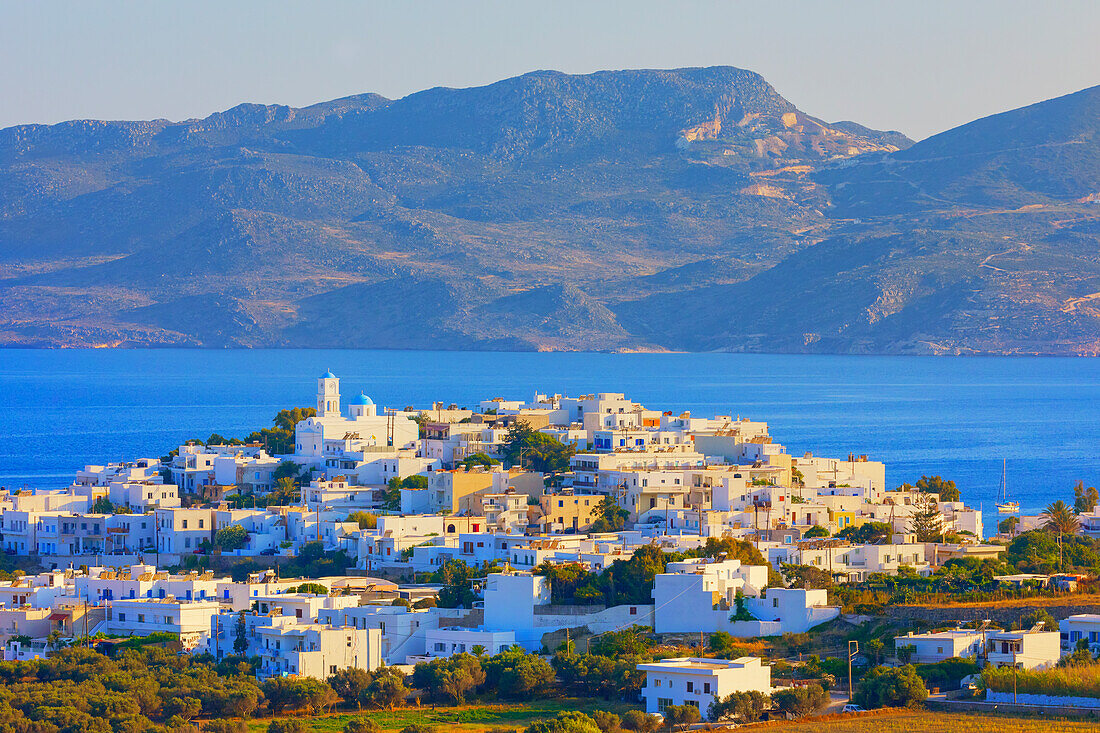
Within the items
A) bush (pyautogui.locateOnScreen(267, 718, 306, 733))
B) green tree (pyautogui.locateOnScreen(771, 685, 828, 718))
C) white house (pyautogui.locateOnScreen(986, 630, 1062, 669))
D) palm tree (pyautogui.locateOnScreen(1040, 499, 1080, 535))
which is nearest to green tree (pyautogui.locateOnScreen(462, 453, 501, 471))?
palm tree (pyautogui.locateOnScreen(1040, 499, 1080, 535))

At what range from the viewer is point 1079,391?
176 metres

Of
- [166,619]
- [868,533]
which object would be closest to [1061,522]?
[868,533]

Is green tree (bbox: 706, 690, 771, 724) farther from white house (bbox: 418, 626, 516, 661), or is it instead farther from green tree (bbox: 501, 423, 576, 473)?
green tree (bbox: 501, 423, 576, 473)

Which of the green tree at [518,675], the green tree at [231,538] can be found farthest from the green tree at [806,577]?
the green tree at [231,538]

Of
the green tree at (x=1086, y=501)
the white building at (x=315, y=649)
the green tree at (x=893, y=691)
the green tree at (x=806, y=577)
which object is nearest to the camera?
the green tree at (x=893, y=691)

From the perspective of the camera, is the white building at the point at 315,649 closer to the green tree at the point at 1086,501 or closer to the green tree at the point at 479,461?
the green tree at the point at 479,461

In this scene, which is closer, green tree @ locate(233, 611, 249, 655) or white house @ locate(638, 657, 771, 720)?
white house @ locate(638, 657, 771, 720)

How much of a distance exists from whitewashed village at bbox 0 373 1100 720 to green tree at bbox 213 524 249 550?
7cm

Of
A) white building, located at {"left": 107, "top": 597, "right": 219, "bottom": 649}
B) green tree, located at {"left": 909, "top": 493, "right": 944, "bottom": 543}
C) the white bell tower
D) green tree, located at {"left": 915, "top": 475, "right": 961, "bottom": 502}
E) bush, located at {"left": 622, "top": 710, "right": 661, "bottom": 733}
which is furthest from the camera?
the white bell tower

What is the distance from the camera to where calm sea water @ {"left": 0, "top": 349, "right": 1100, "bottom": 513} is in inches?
3568

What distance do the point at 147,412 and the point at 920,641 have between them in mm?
97040

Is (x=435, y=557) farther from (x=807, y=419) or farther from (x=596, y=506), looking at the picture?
(x=807, y=419)

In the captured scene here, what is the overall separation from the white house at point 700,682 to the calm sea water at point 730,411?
1632 inches

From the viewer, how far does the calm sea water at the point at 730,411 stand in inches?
3568
